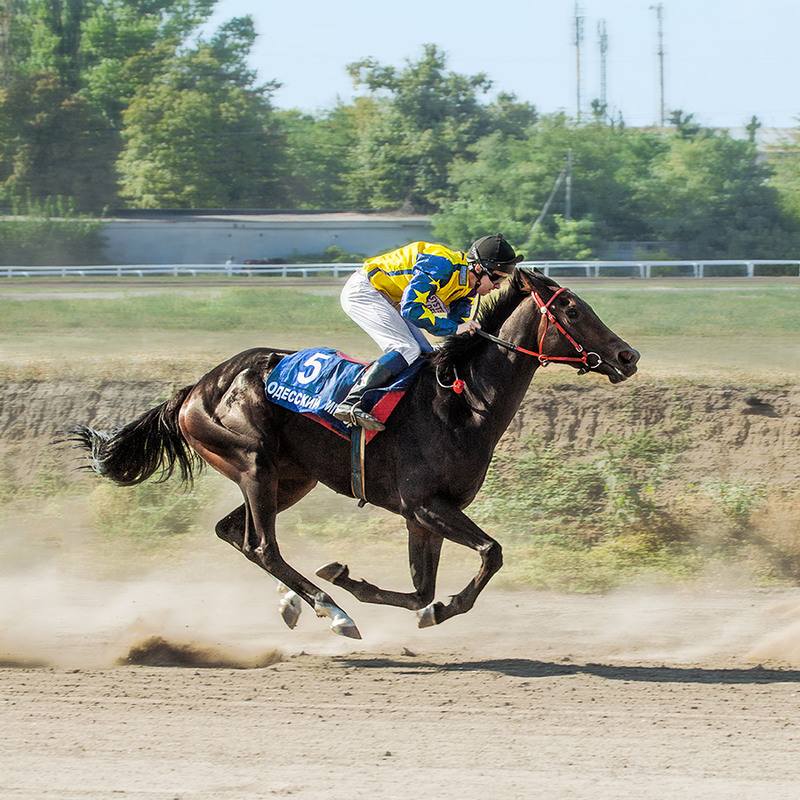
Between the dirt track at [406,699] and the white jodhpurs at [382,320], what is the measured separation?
2028 mm

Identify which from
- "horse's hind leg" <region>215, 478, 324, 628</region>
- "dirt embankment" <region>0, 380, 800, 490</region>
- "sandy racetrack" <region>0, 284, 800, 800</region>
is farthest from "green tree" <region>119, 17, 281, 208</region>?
"horse's hind leg" <region>215, 478, 324, 628</region>

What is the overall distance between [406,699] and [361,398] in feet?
5.99

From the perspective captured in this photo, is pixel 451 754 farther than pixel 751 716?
No

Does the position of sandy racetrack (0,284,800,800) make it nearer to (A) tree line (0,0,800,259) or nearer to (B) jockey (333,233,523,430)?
(B) jockey (333,233,523,430)

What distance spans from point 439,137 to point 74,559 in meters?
33.5

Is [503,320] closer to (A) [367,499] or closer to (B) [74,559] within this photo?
(A) [367,499]

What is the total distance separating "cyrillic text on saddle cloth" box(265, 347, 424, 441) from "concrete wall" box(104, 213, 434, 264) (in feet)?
99.0

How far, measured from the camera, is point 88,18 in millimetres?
47500

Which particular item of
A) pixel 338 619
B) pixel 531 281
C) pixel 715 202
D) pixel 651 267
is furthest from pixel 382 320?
pixel 715 202

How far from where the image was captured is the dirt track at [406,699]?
450 cm

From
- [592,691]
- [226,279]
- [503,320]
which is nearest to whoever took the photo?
[592,691]

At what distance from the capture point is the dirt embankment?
10.3 m

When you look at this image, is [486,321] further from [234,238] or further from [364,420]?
[234,238]

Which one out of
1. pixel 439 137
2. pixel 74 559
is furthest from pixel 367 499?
pixel 439 137
